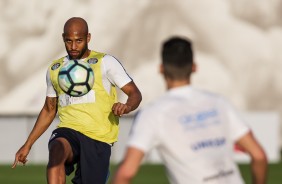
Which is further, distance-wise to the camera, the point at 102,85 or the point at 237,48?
the point at 237,48

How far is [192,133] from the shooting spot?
17.0 ft

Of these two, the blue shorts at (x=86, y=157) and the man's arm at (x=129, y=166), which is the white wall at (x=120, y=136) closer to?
the blue shorts at (x=86, y=157)

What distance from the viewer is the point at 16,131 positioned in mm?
26953

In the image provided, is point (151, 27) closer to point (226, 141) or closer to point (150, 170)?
point (150, 170)

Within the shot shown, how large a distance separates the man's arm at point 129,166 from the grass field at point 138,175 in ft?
42.9

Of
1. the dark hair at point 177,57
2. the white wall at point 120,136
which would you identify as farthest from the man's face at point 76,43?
the white wall at point 120,136

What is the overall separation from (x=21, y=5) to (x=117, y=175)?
43.1 meters

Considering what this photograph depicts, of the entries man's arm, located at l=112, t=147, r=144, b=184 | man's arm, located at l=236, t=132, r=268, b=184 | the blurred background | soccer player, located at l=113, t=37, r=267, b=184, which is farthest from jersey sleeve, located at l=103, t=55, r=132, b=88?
the blurred background

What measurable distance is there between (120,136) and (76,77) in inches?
676

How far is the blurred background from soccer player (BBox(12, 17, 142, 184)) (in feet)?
114

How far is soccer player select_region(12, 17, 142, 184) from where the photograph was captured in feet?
29.0

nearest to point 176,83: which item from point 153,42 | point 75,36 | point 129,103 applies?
point 129,103

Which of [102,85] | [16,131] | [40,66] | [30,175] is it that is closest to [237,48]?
[40,66]

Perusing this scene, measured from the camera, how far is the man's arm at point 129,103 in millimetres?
8203
